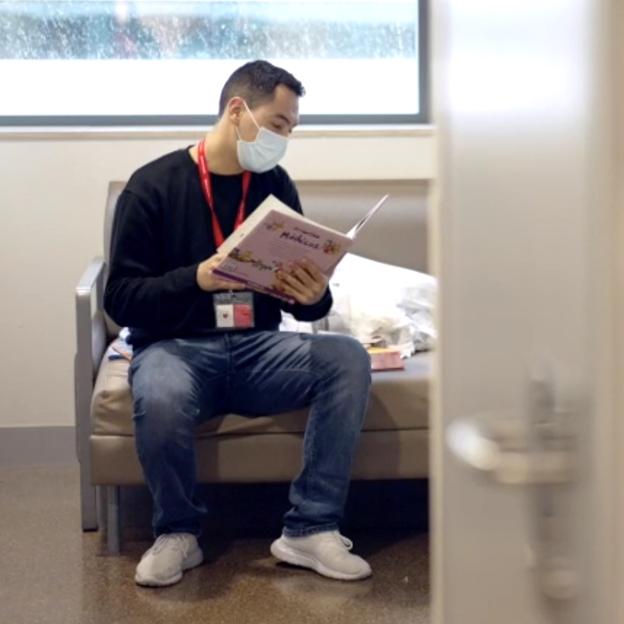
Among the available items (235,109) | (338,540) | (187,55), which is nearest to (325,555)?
(338,540)

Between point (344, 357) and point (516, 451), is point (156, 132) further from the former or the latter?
point (516, 451)

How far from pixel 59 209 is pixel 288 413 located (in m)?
1.23

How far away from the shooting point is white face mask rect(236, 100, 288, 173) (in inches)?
126

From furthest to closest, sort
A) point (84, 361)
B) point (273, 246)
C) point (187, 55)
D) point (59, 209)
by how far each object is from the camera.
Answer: point (187, 55)
point (59, 209)
point (84, 361)
point (273, 246)

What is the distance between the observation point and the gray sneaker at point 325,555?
310 centimetres

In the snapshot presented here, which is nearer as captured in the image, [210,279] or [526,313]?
[526,313]

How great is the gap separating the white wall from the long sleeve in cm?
86

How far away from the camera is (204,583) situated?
3.08m

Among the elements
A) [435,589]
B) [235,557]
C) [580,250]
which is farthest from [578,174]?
[235,557]

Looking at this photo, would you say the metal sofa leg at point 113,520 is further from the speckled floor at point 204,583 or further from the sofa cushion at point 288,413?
the sofa cushion at point 288,413

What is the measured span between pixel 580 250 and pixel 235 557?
2479 mm

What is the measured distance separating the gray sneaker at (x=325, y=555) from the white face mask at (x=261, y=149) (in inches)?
34.7

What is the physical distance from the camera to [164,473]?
3.04 metres

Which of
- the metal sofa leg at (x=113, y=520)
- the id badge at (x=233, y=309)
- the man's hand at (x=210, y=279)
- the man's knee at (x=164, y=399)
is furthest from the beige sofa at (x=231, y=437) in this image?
the man's hand at (x=210, y=279)
